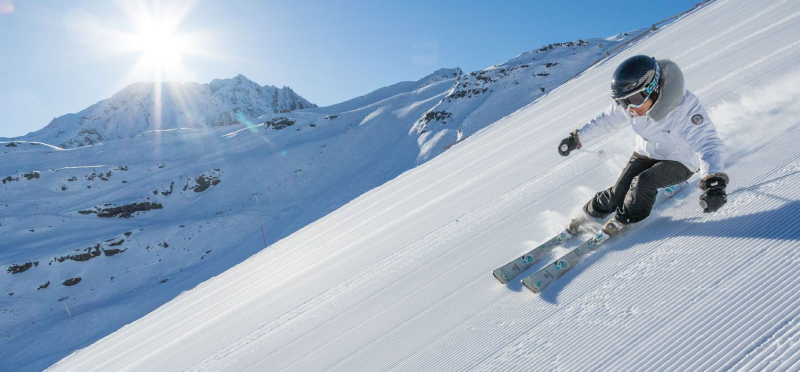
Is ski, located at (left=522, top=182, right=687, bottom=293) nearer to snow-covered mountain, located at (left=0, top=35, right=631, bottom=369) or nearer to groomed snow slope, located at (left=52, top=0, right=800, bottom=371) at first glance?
groomed snow slope, located at (left=52, top=0, right=800, bottom=371)

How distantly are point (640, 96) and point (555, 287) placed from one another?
179 cm

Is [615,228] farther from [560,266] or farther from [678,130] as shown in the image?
[678,130]

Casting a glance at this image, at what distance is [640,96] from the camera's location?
2.99 meters

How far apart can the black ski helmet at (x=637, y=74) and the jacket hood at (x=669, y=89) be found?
0.25ft

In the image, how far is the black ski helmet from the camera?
288 cm

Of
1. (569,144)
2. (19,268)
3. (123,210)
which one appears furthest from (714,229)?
(123,210)

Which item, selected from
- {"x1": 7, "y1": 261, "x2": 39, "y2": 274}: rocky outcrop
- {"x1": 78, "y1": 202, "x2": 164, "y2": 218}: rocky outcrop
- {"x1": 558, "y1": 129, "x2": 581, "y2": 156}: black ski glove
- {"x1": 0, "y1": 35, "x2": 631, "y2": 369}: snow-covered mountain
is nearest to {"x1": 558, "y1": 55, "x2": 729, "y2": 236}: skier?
{"x1": 558, "y1": 129, "x2": 581, "y2": 156}: black ski glove

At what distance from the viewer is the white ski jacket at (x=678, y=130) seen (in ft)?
8.94

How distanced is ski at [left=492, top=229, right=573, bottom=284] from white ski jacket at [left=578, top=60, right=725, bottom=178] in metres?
1.14

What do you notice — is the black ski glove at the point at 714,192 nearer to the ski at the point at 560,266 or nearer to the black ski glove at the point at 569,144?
the ski at the point at 560,266

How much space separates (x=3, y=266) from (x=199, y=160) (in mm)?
24234

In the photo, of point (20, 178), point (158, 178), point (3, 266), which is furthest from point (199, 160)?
point (3, 266)

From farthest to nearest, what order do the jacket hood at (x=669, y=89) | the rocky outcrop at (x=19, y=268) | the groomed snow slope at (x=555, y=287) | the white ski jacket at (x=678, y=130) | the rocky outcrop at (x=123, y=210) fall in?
1. the rocky outcrop at (x=123, y=210)
2. the rocky outcrop at (x=19, y=268)
3. the jacket hood at (x=669, y=89)
4. the white ski jacket at (x=678, y=130)
5. the groomed snow slope at (x=555, y=287)

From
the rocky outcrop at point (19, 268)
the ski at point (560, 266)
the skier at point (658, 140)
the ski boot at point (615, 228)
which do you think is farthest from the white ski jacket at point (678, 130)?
the rocky outcrop at point (19, 268)
